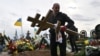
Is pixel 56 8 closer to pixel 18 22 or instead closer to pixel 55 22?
pixel 55 22

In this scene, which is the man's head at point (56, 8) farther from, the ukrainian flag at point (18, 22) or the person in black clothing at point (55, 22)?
the ukrainian flag at point (18, 22)

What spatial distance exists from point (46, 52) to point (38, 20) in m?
9.70

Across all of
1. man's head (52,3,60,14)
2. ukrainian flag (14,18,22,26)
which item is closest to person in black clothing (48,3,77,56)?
man's head (52,3,60,14)

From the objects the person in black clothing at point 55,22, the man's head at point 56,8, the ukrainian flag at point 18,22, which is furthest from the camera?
the ukrainian flag at point 18,22

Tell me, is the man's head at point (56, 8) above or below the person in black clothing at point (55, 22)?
above

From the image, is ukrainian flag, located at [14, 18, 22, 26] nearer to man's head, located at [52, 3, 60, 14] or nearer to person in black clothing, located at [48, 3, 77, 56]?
person in black clothing, located at [48, 3, 77, 56]

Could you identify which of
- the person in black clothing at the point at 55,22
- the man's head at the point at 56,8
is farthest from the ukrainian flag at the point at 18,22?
the man's head at the point at 56,8

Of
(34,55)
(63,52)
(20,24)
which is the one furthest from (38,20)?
(20,24)

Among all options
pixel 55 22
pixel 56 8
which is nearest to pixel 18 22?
pixel 55 22

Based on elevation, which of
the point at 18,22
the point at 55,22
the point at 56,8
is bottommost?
the point at 55,22

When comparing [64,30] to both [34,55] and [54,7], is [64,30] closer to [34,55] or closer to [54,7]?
[54,7]

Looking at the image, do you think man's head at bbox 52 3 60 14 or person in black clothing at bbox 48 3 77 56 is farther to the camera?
person in black clothing at bbox 48 3 77 56

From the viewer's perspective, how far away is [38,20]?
23.5ft

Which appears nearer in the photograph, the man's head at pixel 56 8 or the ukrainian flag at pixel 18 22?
the man's head at pixel 56 8
